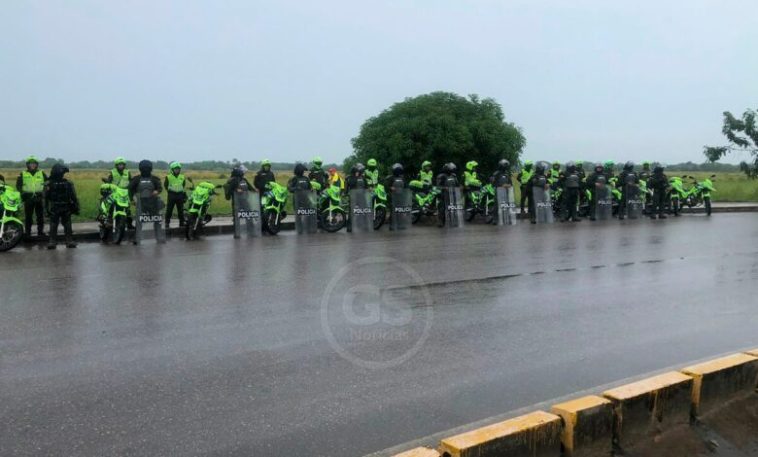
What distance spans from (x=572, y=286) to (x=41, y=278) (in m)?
7.32

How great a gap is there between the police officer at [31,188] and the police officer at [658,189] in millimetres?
18147

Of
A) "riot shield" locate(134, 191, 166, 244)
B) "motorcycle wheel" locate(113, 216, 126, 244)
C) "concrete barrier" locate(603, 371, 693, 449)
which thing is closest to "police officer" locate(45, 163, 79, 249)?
"motorcycle wheel" locate(113, 216, 126, 244)

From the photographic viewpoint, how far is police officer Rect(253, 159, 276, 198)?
17438 mm

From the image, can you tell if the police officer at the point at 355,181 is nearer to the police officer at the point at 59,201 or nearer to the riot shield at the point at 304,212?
the riot shield at the point at 304,212

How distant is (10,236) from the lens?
1333 cm

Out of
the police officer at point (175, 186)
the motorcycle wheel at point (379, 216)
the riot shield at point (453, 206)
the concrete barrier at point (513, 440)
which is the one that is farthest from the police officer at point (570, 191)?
the concrete barrier at point (513, 440)

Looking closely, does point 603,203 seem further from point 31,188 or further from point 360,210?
point 31,188

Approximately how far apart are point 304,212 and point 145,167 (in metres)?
3.91

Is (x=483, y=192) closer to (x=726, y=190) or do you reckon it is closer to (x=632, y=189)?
(x=632, y=189)

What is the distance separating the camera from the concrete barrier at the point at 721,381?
15.5 ft

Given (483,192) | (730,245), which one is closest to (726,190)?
(483,192)

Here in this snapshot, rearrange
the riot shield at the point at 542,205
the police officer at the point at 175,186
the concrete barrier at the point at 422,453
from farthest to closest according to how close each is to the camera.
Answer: the riot shield at the point at 542,205 < the police officer at the point at 175,186 < the concrete barrier at the point at 422,453

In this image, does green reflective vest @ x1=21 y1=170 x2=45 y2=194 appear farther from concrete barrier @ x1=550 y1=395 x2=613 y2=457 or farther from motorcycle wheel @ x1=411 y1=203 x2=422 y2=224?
concrete barrier @ x1=550 y1=395 x2=613 y2=457

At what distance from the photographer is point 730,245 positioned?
14.5 metres
